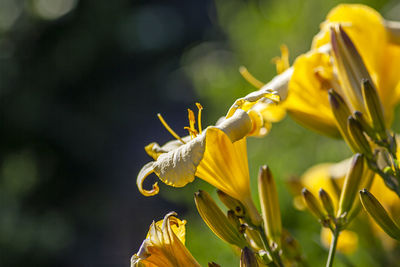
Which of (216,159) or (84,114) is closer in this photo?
(216,159)

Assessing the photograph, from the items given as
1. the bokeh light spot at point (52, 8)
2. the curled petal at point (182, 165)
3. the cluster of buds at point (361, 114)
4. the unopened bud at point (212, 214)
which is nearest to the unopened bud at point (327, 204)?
the cluster of buds at point (361, 114)

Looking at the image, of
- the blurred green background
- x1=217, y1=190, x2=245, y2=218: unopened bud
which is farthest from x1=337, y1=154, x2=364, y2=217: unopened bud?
the blurred green background

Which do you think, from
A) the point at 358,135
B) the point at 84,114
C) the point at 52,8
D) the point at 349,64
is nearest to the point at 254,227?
the point at 358,135

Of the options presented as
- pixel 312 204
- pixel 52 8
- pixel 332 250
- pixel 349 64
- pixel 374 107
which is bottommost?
pixel 332 250

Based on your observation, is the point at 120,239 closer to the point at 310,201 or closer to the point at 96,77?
the point at 96,77

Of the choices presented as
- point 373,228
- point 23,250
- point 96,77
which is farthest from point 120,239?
point 373,228

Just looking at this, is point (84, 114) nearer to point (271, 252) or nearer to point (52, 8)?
point (52, 8)

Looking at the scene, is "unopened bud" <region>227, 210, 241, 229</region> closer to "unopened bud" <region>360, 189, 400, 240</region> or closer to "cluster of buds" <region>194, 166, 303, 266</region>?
"cluster of buds" <region>194, 166, 303, 266</region>

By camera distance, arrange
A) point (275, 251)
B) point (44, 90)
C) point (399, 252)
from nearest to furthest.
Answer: point (275, 251)
point (399, 252)
point (44, 90)

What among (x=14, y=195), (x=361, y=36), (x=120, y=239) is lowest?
(x=361, y=36)
